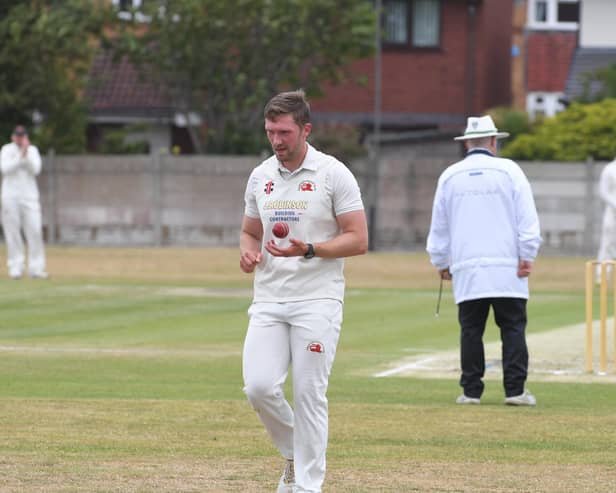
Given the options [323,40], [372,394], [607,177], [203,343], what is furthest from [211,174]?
[372,394]

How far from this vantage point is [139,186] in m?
33.7

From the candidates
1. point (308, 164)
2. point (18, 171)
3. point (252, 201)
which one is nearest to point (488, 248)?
point (252, 201)

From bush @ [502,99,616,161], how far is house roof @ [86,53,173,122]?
30.6ft

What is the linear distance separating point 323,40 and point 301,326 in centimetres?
2837

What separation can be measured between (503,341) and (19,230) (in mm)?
13456

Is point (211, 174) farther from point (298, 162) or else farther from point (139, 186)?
point (298, 162)

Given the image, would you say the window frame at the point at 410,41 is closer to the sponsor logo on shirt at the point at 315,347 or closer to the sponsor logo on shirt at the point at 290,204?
the sponsor logo on shirt at the point at 290,204

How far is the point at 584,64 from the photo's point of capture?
43.1m

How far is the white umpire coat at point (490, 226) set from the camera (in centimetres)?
1041

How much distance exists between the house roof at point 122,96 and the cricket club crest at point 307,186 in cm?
3054

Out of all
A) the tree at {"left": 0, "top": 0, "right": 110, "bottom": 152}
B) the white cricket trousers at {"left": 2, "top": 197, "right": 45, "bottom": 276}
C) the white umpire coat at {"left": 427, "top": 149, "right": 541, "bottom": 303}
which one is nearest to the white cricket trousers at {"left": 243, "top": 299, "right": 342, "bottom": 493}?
the white umpire coat at {"left": 427, "top": 149, "right": 541, "bottom": 303}

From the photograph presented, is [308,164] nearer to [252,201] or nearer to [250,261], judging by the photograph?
[252,201]

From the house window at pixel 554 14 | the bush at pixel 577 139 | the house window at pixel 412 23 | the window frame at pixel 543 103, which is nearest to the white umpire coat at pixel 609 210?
the bush at pixel 577 139

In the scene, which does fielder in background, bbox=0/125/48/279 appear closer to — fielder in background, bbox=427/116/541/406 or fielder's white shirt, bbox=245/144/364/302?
fielder in background, bbox=427/116/541/406
